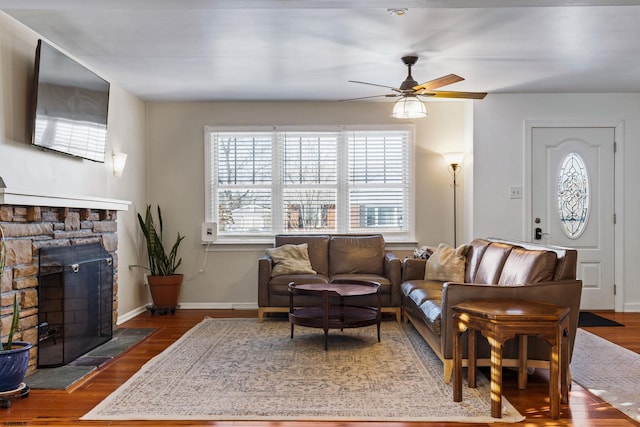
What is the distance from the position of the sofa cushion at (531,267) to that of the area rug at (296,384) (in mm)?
685

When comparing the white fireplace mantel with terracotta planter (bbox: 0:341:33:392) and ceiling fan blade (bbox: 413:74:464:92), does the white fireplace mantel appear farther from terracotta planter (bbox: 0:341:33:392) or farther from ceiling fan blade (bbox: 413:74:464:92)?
ceiling fan blade (bbox: 413:74:464:92)

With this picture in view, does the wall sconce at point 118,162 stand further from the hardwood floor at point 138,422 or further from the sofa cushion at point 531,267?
the sofa cushion at point 531,267

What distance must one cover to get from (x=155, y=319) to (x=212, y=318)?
56 centimetres

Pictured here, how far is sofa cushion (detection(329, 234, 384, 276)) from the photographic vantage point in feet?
20.1

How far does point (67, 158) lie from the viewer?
15.1 feet

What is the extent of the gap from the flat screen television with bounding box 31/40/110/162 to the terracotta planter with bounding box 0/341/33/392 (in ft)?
4.49

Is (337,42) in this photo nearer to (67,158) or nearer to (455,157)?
(67,158)

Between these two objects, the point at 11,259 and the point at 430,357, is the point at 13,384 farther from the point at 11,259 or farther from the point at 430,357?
the point at 430,357

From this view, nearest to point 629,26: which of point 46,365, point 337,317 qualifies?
point 337,317

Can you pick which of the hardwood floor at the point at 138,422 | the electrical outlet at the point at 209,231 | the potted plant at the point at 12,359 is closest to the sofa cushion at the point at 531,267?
the hardwood floor at the point at 138,422

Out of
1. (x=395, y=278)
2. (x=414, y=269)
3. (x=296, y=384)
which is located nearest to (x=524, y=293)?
(x=296, y=384)

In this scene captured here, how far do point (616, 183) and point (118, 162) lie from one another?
16.7 ft

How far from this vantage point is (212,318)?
5984 millimetres

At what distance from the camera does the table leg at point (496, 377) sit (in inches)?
117
